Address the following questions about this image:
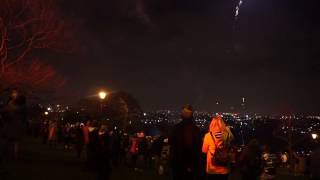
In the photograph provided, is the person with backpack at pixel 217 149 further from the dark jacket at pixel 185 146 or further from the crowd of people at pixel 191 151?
the dark jacket at pixel 185 146

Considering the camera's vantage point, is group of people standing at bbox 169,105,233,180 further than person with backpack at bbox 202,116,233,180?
No

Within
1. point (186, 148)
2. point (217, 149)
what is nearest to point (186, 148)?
point (186, 148)

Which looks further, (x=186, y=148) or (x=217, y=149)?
(x=217, y=149)

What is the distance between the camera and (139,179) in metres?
20.3

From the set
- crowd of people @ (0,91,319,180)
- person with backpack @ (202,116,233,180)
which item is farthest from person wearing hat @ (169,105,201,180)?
person with backpack @ (202,116,233,180)

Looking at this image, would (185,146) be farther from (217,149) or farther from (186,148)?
(217,149)

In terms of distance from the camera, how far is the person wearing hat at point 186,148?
931cm

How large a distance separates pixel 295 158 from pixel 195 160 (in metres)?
31.0

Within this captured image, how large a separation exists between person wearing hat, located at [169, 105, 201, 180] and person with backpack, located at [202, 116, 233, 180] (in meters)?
1.02

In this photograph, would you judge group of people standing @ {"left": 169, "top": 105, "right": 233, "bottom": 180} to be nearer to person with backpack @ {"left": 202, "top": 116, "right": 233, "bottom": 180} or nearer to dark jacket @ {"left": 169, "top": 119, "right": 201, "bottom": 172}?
dark jacket @ {"left": 169, "top": 119, "right": 201, "bottom": 172}

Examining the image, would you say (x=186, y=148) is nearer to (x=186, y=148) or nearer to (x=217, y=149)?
(x=186, y=148)

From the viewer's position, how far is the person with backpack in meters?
10.4

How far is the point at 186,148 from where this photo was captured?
30.6 feet

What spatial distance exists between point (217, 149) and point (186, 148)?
4.24ft
